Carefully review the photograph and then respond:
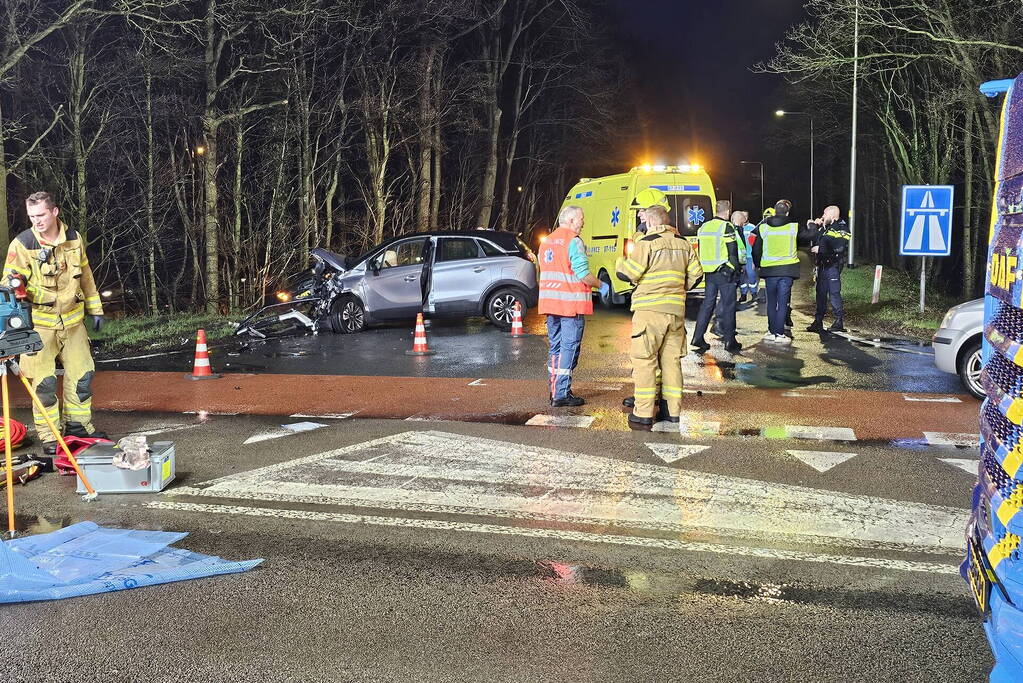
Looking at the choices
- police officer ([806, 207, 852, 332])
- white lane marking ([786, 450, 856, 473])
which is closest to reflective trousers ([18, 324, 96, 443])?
white lane marking ([786, 450, 856, 473])

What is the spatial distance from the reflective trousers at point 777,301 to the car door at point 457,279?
470 centimetres

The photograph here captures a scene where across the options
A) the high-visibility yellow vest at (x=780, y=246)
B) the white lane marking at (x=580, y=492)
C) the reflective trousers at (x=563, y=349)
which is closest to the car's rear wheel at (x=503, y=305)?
the high-visibility yellow vest at (x=780, y=246)

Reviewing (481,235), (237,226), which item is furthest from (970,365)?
(237,226)

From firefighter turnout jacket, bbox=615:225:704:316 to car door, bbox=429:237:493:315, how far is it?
8.14 m

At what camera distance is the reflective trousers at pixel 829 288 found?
1530cm

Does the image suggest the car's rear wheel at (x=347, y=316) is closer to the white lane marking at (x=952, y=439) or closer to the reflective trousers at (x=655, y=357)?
the reflective trousers at (x=655, y=357)

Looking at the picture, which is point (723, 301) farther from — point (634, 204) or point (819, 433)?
point (819, 433)

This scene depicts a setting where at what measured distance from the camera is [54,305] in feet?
24.4

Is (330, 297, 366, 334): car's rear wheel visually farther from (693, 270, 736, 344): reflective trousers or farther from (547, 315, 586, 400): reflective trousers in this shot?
(547, 315, 586, 400): reflective trousers

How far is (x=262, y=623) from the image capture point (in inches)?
166

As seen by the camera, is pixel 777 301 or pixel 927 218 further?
pixel 927 218

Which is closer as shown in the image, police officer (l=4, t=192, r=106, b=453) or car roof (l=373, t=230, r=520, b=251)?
police officer (l=4, t=192, r=106, b=453)

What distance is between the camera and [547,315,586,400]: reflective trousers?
30.2 ft

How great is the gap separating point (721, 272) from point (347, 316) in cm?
652
